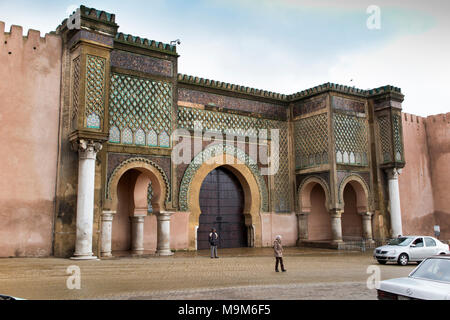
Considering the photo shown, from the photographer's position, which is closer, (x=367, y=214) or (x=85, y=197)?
(x=85, y=197)

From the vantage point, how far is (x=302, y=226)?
1700 cm

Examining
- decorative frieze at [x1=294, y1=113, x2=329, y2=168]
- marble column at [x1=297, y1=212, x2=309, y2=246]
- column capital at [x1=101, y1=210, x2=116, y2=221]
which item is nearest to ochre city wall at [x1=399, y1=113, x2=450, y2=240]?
decorative frieze at [x1=294, y1=113, x2=329, y2=168]

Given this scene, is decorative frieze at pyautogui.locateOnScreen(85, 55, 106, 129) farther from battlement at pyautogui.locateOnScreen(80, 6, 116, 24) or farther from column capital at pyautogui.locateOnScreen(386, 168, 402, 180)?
column capital at pyautogui.locateOnScreen(386, 168, 402, 180)

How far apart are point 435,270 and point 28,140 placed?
9.69 meters

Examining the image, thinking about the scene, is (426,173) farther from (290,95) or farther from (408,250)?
(408,250)

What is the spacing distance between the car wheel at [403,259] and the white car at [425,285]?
690 centimetres

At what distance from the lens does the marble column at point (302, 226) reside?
55.7ft

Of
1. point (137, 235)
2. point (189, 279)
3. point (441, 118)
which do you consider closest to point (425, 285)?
point (189, 279)

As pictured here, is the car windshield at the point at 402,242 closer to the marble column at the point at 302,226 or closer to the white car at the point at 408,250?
the white car at the point at 408,250

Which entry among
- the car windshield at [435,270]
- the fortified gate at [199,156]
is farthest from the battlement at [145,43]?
the car windshield at [435,270]

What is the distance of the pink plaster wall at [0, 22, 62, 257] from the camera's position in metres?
10.2

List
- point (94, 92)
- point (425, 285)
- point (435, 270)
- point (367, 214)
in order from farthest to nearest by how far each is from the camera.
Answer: point (367, 214), point (94, 92), point (435, 270), point (425, 285)

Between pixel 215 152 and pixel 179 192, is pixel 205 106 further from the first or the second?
pixel 179 192

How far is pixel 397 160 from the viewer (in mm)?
17125
